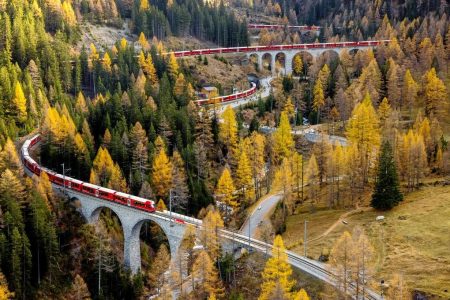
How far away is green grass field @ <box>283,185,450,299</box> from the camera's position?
60.2 metres

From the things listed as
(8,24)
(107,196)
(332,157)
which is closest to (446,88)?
(332,157)

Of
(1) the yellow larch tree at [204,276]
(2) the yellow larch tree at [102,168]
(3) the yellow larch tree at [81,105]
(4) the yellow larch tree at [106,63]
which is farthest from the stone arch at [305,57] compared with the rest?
(1) the yellow larch tree at [204,276]

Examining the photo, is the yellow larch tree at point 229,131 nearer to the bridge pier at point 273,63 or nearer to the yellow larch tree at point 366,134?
the yellow larch tree at point 366,134

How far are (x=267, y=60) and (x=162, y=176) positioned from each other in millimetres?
112545

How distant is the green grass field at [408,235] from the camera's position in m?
60.2

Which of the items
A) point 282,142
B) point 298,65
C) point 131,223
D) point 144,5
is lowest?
point 131,223

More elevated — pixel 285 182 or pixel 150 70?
pixel 150 70

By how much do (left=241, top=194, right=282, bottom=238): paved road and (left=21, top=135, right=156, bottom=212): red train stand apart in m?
14.9

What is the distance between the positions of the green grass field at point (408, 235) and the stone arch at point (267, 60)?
4013 inches

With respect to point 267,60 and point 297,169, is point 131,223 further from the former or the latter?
point 267,60

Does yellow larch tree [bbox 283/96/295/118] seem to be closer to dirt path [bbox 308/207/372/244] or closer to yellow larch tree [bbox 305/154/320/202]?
yellow larch tree [bbox 305/154/320/202]

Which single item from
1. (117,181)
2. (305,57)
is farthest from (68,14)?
(117,181)

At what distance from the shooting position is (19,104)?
360ft

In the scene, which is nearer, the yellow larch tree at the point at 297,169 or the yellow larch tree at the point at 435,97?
the yellow larch tree at the point at 297,169
